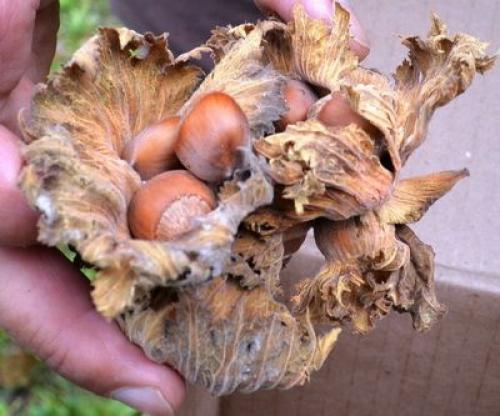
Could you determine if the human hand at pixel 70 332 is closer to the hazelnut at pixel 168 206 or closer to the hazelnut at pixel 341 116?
the hazelnut at pixel 168 206

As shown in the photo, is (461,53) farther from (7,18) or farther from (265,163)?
(7,18)

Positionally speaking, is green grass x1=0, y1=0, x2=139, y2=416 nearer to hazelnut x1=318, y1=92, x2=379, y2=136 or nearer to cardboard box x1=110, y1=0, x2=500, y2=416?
cardboard box x1=110, y1=0, x2=500, y2=416

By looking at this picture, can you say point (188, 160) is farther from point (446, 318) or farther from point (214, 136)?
point (446, 318)

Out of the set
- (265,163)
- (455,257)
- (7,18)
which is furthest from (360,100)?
(455,257)

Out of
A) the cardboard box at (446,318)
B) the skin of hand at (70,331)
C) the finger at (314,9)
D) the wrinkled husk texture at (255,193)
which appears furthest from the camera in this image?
the cardboard box at (446,318)

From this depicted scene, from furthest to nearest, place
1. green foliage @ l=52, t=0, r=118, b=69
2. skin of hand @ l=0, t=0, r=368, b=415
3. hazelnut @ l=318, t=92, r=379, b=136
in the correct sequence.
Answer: green foliage @ l=52, t=0, r=118, b=69
skin of hand @ l=0, t=0, r=368, b=415
hazelnut @ l=318, t=92, r=379, b=136

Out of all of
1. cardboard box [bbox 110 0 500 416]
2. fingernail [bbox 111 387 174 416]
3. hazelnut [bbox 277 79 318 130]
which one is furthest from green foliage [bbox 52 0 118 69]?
hazelnut [bbox 277 79 318 130]

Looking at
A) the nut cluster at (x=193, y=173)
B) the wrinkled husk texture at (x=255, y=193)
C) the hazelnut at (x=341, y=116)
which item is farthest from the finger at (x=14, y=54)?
the hazelnut at (x=341, y=116)
